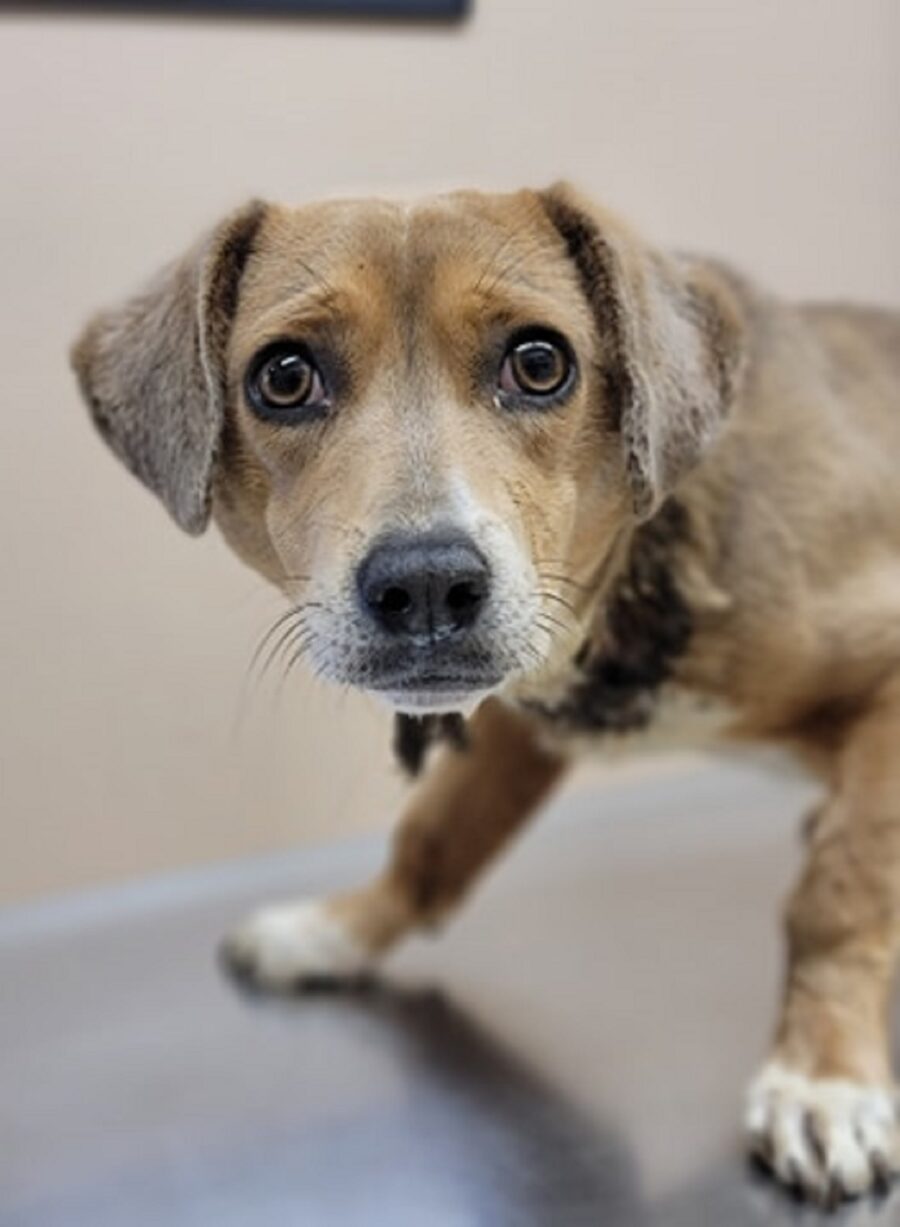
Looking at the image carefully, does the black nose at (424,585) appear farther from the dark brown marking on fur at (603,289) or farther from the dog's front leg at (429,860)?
the dog's front leg at (429,860)

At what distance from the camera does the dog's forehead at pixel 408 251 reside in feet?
3.71

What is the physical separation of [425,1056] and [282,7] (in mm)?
996

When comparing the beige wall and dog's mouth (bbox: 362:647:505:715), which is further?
the beige wall

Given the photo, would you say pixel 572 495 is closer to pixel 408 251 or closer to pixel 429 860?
pixel 408 251

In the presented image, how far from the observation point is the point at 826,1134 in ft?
4.06

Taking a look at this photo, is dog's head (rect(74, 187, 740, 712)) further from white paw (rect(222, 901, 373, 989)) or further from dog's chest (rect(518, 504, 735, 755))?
white paw (rect(222, 901, 373, 989))

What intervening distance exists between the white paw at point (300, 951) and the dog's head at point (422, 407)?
20.5 inches

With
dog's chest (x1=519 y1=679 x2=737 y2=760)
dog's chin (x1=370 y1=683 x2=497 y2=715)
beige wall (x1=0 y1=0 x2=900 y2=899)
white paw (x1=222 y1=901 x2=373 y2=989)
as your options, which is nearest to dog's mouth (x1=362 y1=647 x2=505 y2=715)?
dog's chin (x1=370 y1=683 x2=497 y2=715)

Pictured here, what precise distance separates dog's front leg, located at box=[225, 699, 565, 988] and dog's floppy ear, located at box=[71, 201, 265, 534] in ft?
1.72

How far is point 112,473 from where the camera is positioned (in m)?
1.79

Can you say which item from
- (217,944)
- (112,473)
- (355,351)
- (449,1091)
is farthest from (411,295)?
(217,944)

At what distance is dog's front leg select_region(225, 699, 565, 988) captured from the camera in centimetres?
166

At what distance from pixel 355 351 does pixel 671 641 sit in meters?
0.36

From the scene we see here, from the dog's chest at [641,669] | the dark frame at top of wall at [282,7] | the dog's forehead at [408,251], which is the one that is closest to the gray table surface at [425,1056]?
the dog's chest at [641,669]
